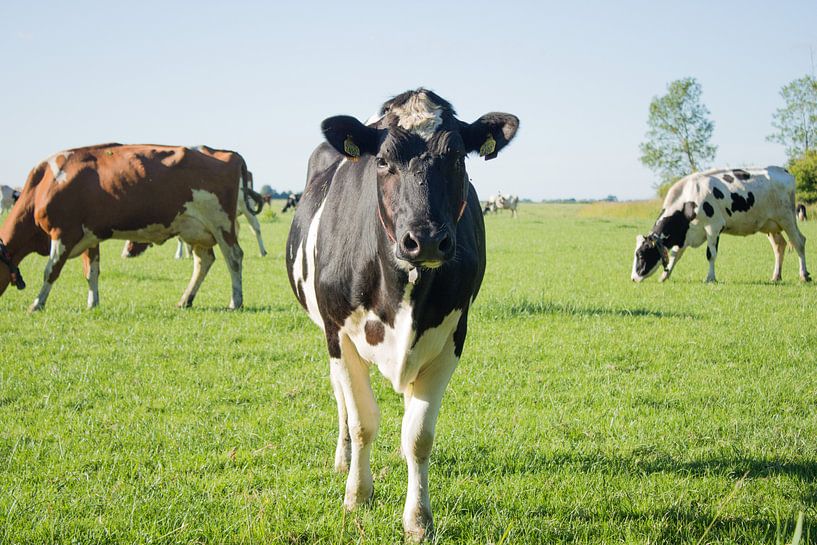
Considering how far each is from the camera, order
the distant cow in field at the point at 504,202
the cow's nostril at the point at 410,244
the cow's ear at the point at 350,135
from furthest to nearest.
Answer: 1. the distant cow in field at the point at 504,202
2. the cow's ear at the point at 350,135
3. the cow's nostril at the point at 410,244

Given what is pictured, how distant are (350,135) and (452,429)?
248 cm

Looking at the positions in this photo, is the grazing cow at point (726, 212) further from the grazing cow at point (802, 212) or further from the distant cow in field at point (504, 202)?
the distant cow in field at point (504, 202)

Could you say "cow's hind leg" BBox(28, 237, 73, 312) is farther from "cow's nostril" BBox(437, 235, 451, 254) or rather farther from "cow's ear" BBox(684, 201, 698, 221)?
"cow's ear" BBox(684, 201, 698, 221)

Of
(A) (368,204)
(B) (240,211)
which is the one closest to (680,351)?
(A) (368,204)

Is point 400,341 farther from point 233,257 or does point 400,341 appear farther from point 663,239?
point 663,239

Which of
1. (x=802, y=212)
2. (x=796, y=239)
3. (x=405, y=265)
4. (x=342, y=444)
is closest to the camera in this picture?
(x=405, y=265)

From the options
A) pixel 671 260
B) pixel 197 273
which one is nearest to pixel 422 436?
pixel 197 273

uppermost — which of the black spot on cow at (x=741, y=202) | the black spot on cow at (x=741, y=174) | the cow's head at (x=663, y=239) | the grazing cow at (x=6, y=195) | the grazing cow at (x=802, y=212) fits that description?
the grazing cow at (x=802, y=212)

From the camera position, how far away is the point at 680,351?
8.10 m

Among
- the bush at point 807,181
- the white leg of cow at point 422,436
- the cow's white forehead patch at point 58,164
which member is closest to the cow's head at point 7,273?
the cow's white forehead patch at point 58,164

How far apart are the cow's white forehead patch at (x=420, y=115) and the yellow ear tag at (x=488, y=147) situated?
0.40m

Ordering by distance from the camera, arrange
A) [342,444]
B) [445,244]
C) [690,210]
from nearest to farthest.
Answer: [445,244] < [342,444] < [690,210]

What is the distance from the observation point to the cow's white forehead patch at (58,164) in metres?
10.9

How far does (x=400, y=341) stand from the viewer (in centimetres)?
383
